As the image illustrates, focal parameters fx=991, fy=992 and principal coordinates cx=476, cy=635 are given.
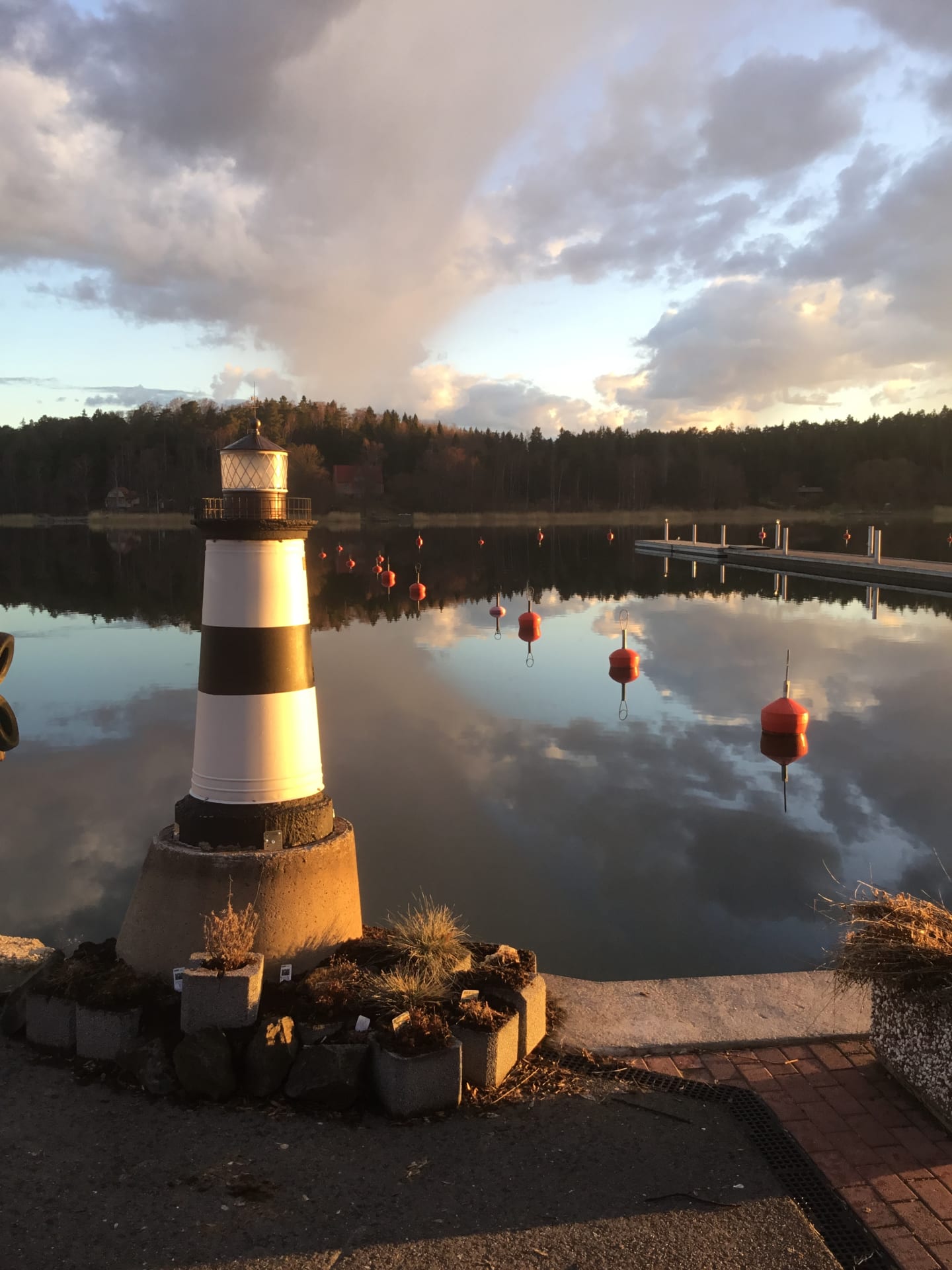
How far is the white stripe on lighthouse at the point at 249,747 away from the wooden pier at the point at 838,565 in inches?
1250

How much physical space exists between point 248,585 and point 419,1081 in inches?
128

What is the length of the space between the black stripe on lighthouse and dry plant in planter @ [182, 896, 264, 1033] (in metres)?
1.69

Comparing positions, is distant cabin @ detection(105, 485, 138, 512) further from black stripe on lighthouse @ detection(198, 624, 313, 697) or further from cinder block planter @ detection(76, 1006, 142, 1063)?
cinder block planter @ detection(76, 1006, 142, 1063)

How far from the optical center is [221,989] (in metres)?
5.48

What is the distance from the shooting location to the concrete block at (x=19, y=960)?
254 inches

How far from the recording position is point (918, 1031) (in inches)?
200

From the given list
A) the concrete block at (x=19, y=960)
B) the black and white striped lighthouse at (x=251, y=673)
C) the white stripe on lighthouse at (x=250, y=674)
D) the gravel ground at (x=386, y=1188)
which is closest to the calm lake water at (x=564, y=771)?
the concrete block at (x=19, y=960)

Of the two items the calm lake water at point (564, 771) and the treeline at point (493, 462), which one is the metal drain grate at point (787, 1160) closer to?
the calm lake water at point (564, 771)

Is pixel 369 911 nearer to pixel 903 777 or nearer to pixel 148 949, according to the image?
pixel 148 949

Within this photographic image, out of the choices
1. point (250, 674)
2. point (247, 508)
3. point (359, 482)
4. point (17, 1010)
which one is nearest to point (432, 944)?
point (250, 674)

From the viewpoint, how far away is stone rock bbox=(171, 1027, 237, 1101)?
5312 millimetres

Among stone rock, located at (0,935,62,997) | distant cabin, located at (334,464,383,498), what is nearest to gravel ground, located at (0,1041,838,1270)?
stone rock, located at (0,935,62,997)

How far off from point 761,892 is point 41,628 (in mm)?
27981

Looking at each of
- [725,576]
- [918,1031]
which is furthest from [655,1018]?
[725,576]
